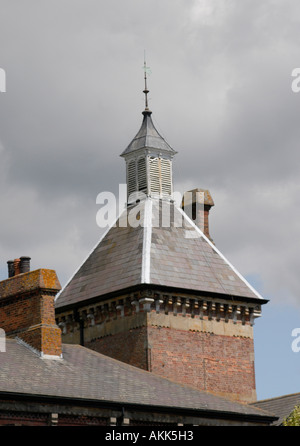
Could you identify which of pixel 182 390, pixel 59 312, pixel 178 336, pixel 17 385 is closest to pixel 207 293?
pixel 178 336

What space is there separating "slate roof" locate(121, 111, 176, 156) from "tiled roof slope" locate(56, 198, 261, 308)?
2.65m

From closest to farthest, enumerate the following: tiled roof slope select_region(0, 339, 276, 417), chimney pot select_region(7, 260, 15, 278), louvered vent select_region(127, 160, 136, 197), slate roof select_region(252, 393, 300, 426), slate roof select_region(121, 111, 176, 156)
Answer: tiled roof slope select_region(0, 339, 276, 417) → chimney pot select_region(7, 260, 15, 278) → slate roof select_region(252, 393, 300, 426) → slate roof select_region(121, 111, 176, 156) → louvered vent select_region(127, 160, 136, 197)

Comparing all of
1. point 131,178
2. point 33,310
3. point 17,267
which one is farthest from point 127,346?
point 131,178

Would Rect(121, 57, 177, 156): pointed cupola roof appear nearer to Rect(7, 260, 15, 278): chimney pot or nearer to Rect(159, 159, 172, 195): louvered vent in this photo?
Rect(159, 159, 172, 195): louvered vent

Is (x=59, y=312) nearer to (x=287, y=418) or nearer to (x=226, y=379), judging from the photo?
(x=226, y=379)

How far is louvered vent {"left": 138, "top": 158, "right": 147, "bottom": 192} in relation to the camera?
173ft

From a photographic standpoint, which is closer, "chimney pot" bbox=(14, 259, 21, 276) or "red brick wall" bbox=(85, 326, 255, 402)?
"chimney pot" bbox=(14, 259, 21, 276)

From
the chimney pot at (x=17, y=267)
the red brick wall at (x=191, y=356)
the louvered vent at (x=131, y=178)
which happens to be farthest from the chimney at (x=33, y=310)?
the louvered vent at (x=131, y=178)

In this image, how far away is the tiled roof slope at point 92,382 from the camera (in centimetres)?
3584

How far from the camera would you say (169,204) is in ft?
172

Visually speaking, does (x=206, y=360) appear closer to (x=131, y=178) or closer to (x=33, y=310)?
(x=131, y=178)

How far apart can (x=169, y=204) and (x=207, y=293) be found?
5.43 metres

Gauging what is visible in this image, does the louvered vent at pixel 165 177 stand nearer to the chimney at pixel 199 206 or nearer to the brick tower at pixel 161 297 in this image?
the brick tower at pixel 161 297

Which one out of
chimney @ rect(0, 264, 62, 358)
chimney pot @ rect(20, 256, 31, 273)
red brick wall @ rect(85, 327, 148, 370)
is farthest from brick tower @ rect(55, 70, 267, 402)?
chimney @ rect(0, 264, 62, 358)
